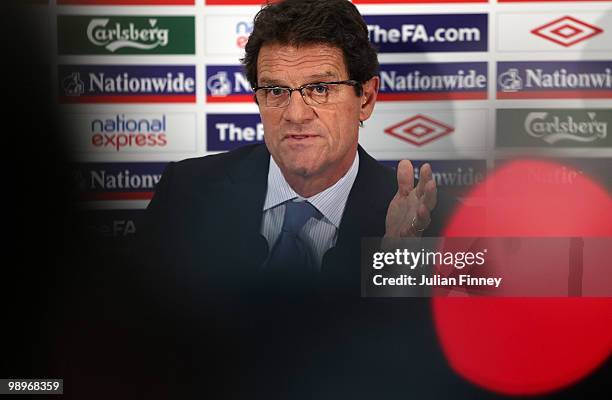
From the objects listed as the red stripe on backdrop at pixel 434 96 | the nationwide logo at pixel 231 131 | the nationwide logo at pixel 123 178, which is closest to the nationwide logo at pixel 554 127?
the red stripe on backdrop at pixel 434 96

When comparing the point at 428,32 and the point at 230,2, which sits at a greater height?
the point at 230,2

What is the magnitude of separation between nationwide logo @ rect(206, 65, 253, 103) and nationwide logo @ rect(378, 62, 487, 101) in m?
0.46

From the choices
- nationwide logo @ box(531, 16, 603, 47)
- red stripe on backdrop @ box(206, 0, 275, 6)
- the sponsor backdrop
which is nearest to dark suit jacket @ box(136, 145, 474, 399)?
the sponsor backdrop

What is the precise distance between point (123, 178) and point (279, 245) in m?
0.59

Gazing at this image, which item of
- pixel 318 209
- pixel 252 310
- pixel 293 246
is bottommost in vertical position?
pixel 252 310

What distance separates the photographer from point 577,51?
2.38 meters

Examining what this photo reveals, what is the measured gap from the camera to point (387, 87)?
2410 millimetres

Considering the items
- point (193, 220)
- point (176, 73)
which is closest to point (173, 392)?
point (193, 220)

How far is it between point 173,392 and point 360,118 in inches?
45.5

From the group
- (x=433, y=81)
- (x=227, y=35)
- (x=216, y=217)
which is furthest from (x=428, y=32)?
(x=216, y=217)

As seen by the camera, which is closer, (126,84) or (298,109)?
(298,109)

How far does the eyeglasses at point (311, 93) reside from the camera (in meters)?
2.33

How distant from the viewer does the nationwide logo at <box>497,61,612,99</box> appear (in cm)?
237

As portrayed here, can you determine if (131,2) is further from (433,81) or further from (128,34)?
(433,81)
